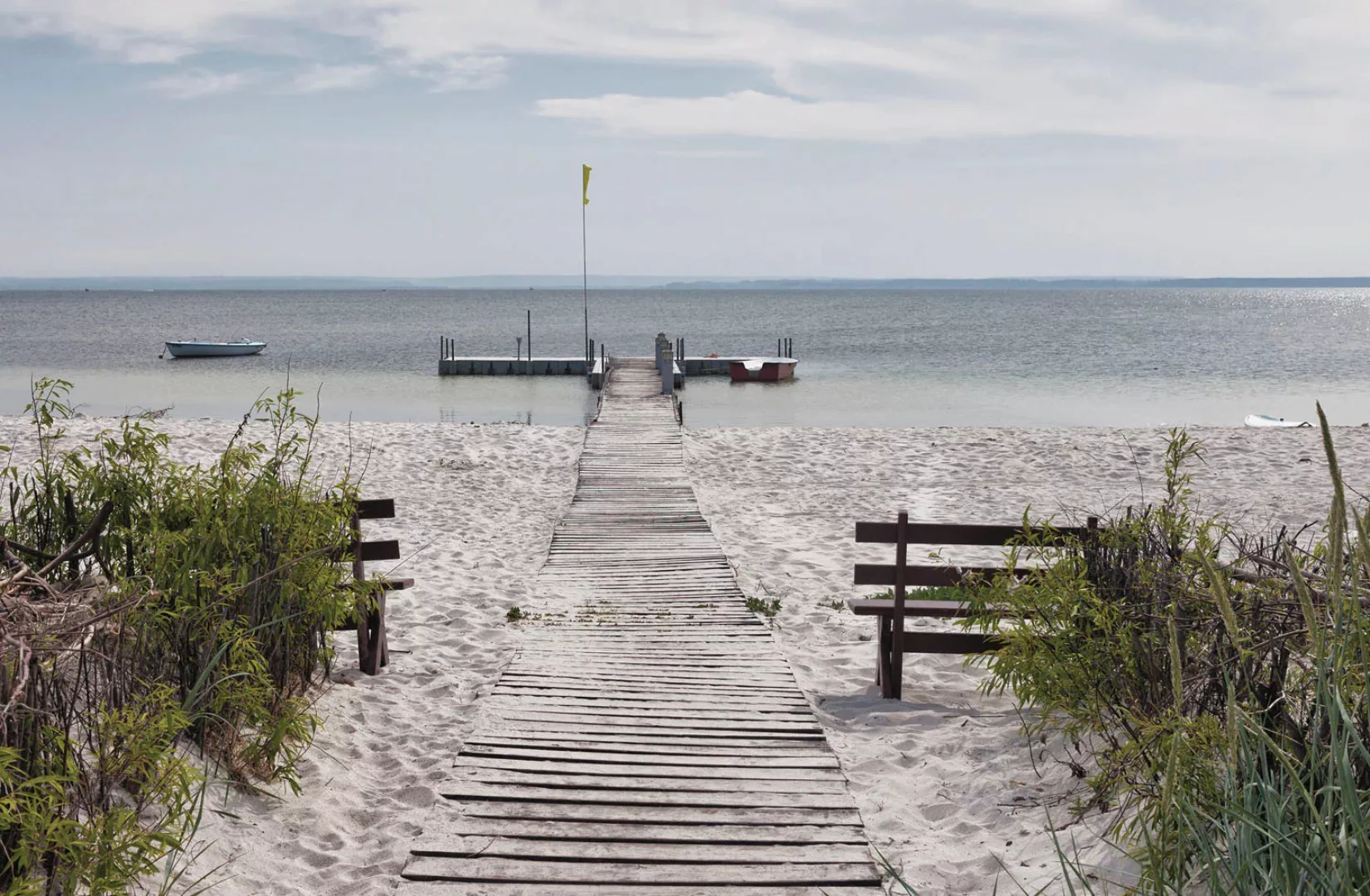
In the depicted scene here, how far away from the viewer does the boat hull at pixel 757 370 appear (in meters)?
34.2

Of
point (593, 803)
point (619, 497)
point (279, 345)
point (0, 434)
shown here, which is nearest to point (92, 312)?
point (279, 345)

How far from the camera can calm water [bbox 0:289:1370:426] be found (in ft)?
96.1

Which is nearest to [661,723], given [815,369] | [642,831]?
[642,831]

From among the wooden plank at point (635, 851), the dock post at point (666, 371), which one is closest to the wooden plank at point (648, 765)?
the wooden plank at point (635, 851)

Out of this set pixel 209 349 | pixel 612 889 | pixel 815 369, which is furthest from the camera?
pixel 209 349

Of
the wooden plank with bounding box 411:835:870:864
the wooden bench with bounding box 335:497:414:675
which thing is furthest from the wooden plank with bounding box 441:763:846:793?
the wooden bench with bounding box 335:497:414:675

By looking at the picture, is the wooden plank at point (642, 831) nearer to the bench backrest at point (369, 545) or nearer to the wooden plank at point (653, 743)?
the wooden plank at point (653, 743)

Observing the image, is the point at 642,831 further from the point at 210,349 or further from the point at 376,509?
the point at 210,349

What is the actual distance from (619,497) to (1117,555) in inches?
308

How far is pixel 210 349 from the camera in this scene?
46.9 metres

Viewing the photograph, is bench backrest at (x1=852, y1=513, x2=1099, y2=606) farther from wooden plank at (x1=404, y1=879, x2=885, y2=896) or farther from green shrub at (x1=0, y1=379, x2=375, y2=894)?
green shrub at (x1=0, y1=379, x2=375, y2=894)

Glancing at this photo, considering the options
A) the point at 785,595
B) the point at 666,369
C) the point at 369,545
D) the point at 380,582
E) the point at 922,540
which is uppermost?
the point at 666,369

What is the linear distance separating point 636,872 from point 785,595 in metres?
4.54

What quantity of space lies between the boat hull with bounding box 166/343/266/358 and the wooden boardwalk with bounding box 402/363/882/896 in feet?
143
